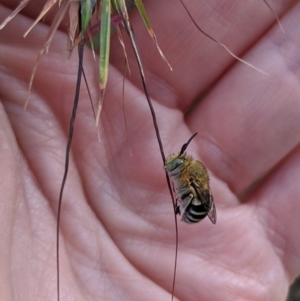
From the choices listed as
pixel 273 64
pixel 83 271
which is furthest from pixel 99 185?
pixel 273 64

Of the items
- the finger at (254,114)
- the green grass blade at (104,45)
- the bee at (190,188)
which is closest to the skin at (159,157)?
the finger at (254,114)

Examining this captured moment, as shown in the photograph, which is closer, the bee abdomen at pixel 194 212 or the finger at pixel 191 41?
the bee abdomen at pixel 194 212

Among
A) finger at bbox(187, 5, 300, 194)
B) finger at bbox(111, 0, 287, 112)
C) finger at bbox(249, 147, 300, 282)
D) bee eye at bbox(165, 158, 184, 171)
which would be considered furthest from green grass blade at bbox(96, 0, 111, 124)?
finger at bbox(249, 147, 300, 282)

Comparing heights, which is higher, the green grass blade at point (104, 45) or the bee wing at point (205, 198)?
the green grass blade at point (104, 45)

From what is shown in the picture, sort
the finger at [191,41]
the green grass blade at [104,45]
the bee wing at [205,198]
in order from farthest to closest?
the finger at [191,41]
the bee wing at [205,198]
the green grass blade at [104,45]

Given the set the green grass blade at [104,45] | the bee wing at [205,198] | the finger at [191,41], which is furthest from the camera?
the finger at [191,41]

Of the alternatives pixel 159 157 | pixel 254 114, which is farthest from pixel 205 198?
pixel 254 114

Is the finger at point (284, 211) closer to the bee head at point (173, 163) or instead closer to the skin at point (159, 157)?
the skin at point (159, 157)

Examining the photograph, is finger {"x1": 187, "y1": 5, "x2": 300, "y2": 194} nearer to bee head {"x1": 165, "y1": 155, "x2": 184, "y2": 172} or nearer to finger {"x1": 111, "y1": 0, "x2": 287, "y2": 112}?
finger {"x1": 111, "y1": 0, "x2": 287, "y2": 112}

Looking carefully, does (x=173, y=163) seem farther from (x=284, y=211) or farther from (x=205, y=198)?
(x=284, y=211)
